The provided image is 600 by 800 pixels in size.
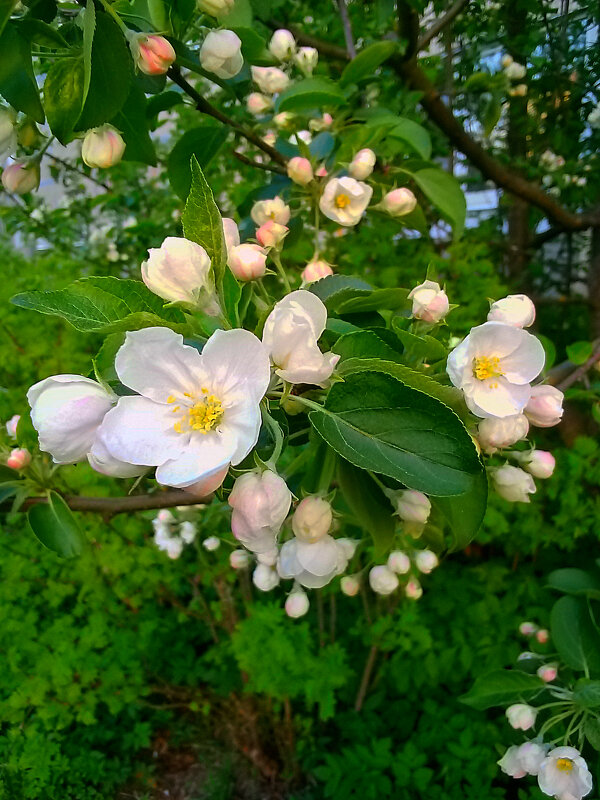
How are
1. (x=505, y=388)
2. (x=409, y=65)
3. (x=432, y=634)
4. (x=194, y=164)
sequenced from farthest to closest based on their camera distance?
1. (x=432, y=634)
2. (x=409, y=65)
3. (x=505, y=388)
4. (x=194, y=164)

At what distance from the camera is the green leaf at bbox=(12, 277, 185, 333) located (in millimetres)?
449

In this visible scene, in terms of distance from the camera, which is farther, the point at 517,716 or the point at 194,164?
the point at 517,716

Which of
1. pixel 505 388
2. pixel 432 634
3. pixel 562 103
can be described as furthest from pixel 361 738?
pixel 562 103

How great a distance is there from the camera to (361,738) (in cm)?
166

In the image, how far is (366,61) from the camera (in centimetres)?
108

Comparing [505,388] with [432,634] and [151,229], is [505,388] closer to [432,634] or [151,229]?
[432,634]

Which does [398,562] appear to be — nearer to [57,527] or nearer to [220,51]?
[57,527]

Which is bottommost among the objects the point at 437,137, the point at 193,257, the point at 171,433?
the point at 437,137

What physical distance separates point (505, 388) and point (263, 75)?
850mm

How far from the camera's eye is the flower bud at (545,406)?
0.61m

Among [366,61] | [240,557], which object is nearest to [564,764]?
[240,557]

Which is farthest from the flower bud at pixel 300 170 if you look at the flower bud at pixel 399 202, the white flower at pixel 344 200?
the flower bud at pixel 399 202

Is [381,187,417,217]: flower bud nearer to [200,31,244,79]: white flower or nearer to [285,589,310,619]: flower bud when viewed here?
[200,31,244,79]: white flower

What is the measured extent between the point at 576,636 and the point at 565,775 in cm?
29
